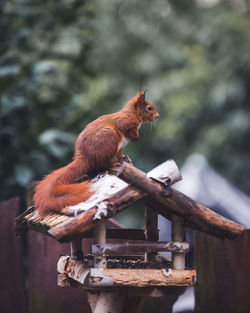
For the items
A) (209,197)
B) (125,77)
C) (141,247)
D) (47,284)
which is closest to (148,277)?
(141,247)

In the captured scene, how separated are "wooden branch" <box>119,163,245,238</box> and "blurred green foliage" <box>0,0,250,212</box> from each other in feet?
5.87

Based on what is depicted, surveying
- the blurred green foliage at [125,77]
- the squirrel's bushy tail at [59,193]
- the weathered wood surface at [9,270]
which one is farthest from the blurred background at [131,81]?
the squirrel's bushy tail at [59,193]

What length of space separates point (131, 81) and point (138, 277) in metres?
8.08

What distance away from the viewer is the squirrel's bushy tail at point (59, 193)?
177 centimetres

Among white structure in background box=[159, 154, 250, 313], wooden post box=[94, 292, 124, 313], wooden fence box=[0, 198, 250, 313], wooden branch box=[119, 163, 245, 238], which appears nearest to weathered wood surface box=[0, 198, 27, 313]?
wooden fence box=[0, 198, 250, 313]

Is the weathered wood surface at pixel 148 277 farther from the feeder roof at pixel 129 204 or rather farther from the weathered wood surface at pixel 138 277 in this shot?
the feeder roof at pixel 129 204

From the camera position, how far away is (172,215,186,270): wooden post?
1.83 metres

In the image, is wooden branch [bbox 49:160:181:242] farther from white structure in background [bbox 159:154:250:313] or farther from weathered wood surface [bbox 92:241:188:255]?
white structure in background [bbox 159:154:250:313]

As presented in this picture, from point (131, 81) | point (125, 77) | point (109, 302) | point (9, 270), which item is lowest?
point (109, 302)

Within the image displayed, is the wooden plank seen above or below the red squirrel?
below

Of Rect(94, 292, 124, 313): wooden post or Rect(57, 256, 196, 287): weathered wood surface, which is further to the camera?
Rect(94, 292, 124, 313): wooden post

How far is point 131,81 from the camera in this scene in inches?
380

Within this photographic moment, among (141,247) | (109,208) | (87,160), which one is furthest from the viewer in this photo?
(87,160)

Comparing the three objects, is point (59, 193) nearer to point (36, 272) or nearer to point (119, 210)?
point (119, 210)
